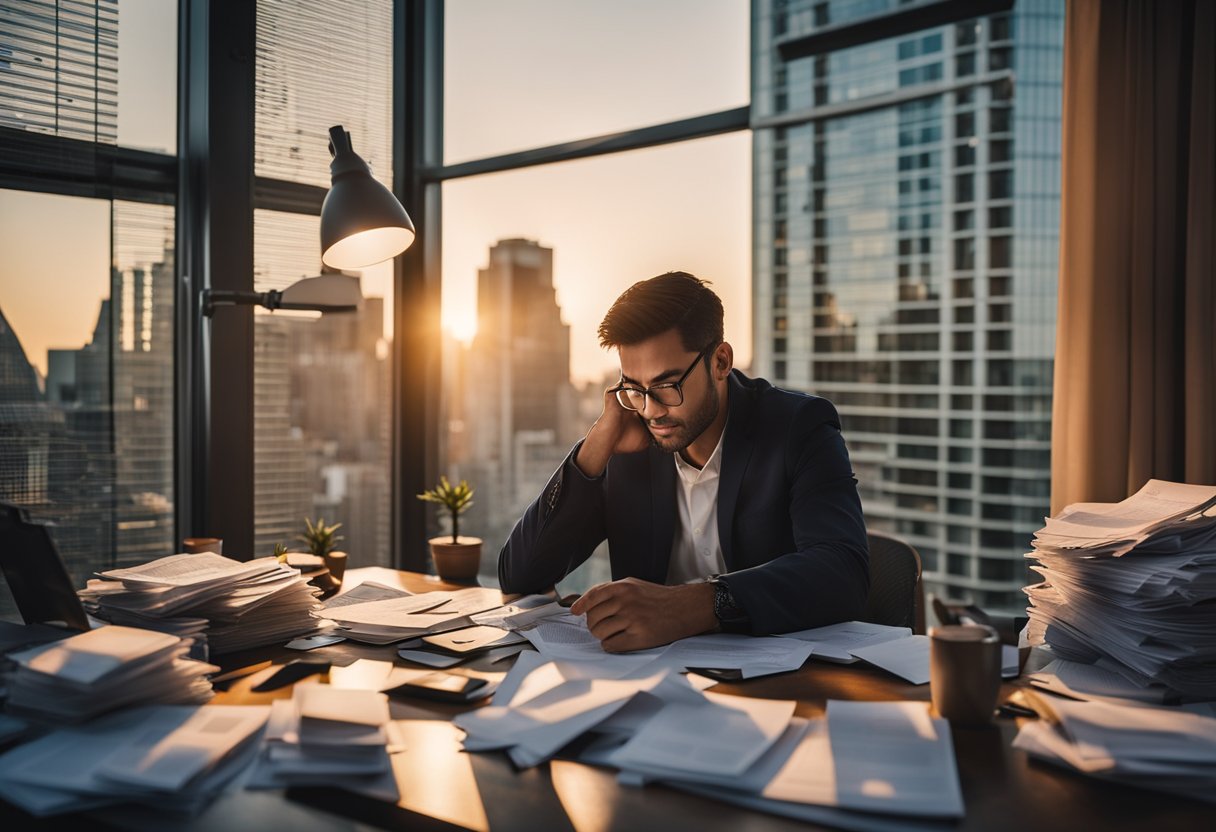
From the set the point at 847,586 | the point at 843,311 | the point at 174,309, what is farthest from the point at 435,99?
the point at 847,586

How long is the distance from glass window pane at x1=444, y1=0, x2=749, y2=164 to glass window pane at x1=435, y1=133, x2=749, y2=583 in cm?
14

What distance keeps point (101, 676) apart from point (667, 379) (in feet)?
3.89

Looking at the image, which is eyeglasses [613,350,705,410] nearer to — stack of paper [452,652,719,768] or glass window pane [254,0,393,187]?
stack of paper [452,652,719,768]

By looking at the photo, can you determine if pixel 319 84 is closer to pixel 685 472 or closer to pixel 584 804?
pixel 685 472

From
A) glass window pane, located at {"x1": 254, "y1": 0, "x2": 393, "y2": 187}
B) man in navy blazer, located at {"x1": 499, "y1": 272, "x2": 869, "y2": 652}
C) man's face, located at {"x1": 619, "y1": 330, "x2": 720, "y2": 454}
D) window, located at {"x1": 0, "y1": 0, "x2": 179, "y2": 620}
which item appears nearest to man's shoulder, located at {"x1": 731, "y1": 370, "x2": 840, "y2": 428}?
man in navy blazer, located at {"x1": 499, "y1": 272, "x2": 869, "y2": 652}

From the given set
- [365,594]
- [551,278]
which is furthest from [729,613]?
[551,278]

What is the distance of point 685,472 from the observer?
198 centimetres

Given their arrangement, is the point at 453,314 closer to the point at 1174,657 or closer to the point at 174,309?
the point at 174,309

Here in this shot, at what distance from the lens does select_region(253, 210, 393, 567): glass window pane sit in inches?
115

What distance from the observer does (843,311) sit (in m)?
2.63

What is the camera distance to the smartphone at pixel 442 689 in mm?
1083

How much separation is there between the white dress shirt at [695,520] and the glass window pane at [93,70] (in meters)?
1.91

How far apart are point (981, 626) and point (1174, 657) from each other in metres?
0.27

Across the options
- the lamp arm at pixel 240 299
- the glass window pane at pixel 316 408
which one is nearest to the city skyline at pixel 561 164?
the glass window pane at pixel 316 408
